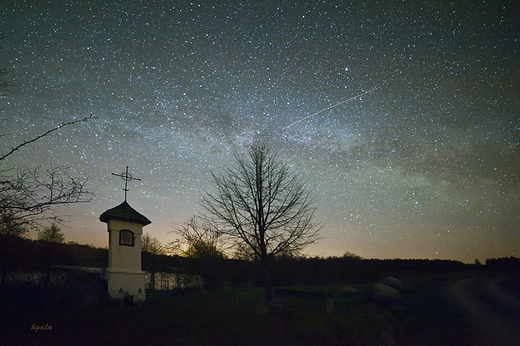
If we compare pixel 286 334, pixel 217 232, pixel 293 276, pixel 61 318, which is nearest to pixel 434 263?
pixel 293 276

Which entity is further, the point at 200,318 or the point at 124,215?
the point at 124,215

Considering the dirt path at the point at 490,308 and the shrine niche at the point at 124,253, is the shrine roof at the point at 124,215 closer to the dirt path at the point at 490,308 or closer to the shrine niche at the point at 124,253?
the shrine niche at the point at 124,253

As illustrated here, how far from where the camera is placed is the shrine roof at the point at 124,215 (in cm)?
1519

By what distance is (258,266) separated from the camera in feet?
64.4

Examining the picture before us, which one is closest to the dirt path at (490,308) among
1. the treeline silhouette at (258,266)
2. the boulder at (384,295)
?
the boulder at (384,295)

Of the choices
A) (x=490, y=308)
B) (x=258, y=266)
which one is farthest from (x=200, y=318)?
(x=490, y=308)

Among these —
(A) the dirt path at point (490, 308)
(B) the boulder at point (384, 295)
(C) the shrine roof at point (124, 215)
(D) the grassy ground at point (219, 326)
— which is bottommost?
(A) the dirt path at point (490, 308)

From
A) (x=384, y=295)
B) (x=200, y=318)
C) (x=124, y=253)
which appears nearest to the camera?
(x=200, y=318)

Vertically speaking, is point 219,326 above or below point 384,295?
above

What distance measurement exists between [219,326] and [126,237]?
8029 millimetres

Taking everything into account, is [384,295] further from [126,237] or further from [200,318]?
[126,237]

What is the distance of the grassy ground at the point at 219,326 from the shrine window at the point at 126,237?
315cm

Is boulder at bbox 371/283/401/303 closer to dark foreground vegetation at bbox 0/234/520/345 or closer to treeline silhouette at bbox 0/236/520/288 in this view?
dark foreground vegetation at bbox 0/234/520/345

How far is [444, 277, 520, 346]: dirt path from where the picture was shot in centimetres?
1105
